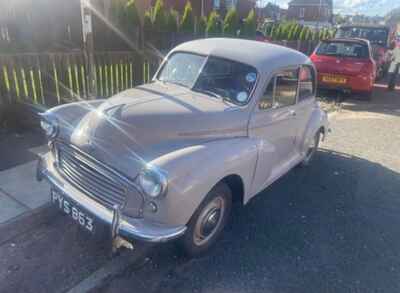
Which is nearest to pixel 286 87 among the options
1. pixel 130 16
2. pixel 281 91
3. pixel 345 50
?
pixel 281 91

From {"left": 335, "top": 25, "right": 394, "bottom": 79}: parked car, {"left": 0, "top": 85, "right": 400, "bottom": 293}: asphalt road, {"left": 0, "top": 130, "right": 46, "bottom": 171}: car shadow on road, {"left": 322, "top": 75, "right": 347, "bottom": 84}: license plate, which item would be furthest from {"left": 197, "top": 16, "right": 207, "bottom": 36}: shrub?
{"left": 0, "top": 85, "right": 400, "bottom": 293}: asphalt road

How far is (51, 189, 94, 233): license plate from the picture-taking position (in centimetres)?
246

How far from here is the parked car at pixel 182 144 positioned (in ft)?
7.53

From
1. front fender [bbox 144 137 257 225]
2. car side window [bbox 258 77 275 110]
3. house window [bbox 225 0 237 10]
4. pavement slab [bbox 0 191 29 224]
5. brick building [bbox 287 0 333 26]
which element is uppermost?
brick building [bbox 287 0 333 26]

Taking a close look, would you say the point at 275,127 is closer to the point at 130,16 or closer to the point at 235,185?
the point at 235,185

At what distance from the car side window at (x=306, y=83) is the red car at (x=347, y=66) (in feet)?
16.3

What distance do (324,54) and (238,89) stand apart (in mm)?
7198

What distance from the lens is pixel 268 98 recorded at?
3.36 m

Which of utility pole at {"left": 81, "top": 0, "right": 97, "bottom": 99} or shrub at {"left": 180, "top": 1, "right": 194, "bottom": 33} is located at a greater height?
shrub at {"left": 180, "top": 1, "right": 194, "bottom": 33}

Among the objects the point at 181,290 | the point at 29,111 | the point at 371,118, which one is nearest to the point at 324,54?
the point at 371,118

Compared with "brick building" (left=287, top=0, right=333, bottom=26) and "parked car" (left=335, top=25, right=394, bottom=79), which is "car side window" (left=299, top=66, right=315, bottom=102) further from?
"brick building" (left=287, top=0, right=333, bottom=26)

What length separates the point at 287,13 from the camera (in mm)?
64938

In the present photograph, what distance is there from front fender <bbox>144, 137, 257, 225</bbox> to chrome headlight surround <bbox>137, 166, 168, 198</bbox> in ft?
0.13

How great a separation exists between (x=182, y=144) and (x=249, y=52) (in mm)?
1469
